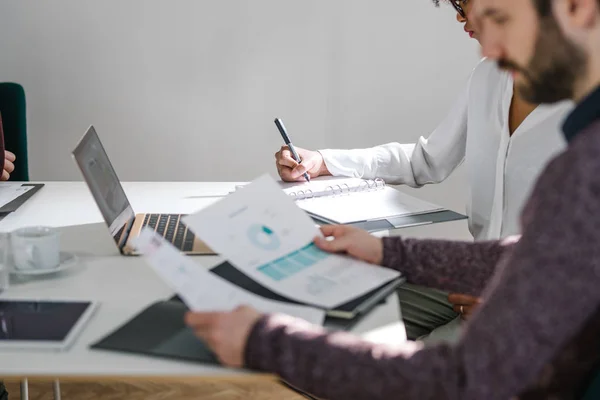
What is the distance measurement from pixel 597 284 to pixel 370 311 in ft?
1.27

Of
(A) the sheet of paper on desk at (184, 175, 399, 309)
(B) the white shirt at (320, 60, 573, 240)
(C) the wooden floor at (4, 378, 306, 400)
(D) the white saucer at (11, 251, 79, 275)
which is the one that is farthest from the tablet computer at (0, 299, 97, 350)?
(C) the wooden floor at (4, 378, 306, 400)

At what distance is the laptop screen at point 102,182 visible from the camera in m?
1.31

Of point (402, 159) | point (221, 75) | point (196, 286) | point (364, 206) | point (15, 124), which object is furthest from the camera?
point (221, 75)

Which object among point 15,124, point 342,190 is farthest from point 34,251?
point 15,124

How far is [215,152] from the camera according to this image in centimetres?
286

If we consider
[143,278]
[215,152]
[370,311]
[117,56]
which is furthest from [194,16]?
[370,311]

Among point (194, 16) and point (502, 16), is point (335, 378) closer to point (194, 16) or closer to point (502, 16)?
point (502, 16)

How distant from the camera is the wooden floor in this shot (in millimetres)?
2279

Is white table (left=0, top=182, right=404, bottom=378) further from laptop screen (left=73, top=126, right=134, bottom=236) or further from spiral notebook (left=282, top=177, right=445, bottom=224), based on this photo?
spiral notebook (left=282, top=177, right=445, bottom=224)

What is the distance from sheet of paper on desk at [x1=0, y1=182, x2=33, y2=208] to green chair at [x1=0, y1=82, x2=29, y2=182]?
0.39 metres

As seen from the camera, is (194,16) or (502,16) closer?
(502,16)

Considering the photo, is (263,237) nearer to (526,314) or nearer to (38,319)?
(38,319)

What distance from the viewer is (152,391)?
2.32 m

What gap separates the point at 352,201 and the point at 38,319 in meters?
0.84
